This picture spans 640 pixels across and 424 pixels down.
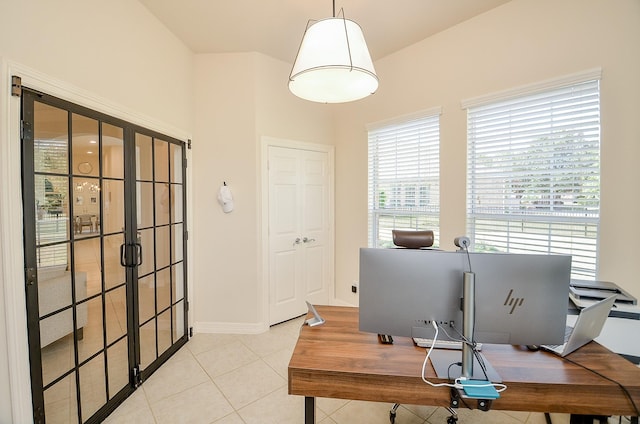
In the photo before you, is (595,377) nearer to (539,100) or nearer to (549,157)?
(549,157)

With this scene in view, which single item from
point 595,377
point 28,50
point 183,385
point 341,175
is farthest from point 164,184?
point 595,377

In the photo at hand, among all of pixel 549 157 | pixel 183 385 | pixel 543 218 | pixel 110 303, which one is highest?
pixel 549 157

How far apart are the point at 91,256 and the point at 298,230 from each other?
7.05 feet

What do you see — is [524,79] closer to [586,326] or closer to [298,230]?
[586,326]

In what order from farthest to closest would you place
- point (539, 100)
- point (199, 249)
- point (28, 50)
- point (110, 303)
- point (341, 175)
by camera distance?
point (341, 175)
point (199, 249)
point (539, 100)
point (110, 303)
point (28, 50)

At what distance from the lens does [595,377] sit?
1134mm

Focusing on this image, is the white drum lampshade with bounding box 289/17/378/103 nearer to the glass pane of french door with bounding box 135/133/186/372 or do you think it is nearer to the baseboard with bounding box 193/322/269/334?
the glass pane of french door with bounding box 135/133/186/372

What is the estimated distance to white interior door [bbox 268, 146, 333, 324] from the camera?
135 inches

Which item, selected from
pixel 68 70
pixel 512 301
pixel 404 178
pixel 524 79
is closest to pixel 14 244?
pixel 68 70

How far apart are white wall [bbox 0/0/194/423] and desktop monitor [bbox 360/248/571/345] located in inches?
74.0

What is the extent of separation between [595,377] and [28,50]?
10.2 ft

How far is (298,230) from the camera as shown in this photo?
3.63m

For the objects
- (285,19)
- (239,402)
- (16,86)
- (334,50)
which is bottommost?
(239,402)

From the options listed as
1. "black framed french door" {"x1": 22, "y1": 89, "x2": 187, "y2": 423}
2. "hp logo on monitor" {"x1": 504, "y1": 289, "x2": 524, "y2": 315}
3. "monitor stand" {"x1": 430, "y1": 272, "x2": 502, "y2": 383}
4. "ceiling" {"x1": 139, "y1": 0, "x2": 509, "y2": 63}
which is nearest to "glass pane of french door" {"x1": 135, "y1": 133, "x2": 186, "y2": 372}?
"black framed french door" {"x1": 22, "y1": 89, "x2": 187, "y2": 423}
